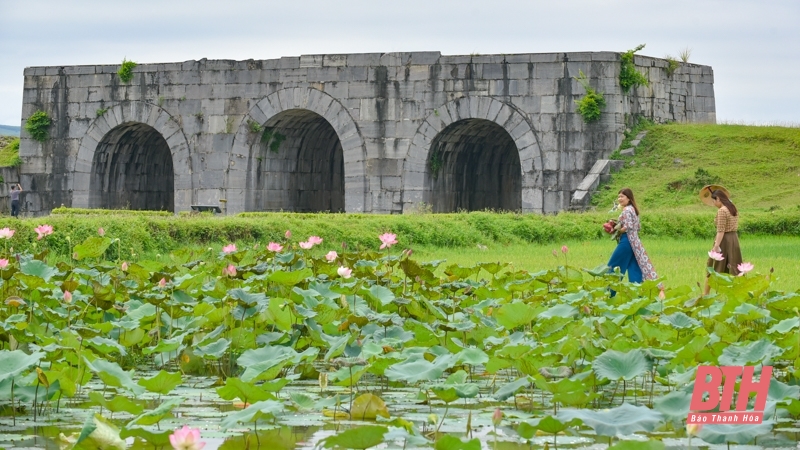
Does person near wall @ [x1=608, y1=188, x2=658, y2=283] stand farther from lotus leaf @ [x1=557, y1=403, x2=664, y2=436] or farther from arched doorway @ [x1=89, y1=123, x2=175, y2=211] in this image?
arched doorway @ [x1=89, y1=123, x2=175, y2=211]

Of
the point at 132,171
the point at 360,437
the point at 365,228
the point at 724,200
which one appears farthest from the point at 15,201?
the point at 360,437

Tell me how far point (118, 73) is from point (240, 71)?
275cm

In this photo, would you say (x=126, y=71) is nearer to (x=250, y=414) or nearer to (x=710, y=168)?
(x=710, y=168)

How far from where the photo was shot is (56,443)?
4680 mm

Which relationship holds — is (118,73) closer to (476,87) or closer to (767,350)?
(476,87)

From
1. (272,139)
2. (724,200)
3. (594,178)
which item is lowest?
(724,200)

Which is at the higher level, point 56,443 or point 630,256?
point 630,256

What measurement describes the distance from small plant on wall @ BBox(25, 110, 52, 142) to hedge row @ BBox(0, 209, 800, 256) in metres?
5.02

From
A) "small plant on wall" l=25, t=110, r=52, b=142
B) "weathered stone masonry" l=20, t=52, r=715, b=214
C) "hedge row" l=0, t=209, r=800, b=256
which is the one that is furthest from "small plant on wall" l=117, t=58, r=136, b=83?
"hedge row" l=0, t=209, r=800, b=256

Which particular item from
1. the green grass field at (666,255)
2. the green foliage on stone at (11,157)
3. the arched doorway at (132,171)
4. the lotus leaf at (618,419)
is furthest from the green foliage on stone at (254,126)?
the lotus leaf at (618,419)

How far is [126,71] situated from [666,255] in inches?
536

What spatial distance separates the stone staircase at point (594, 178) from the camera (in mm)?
21922

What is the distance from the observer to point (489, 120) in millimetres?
23203

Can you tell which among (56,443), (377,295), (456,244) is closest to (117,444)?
(56,443)
